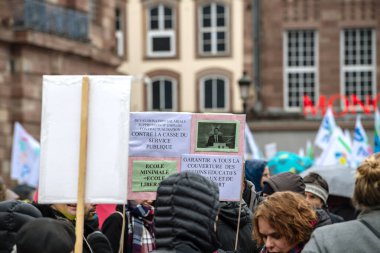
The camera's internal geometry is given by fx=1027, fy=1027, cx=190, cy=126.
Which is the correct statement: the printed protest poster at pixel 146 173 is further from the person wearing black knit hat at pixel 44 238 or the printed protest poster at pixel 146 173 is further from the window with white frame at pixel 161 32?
the window with white frame at pixel 161 32

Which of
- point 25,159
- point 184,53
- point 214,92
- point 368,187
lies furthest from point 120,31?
point 368,187

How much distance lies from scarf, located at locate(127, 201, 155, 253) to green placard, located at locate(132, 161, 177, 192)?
835mm

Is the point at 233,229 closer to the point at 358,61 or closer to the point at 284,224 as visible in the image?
the point at 284,224

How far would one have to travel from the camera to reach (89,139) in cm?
595

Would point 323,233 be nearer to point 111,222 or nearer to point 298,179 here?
point 298,179

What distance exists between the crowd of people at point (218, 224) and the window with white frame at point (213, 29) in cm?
3679

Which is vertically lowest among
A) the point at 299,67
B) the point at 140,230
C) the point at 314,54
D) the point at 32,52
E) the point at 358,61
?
the point at 140,230

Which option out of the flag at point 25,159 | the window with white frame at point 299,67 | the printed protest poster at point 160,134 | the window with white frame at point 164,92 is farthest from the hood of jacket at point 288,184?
the window with white frame at point 164,92

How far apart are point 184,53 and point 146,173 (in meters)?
37.4

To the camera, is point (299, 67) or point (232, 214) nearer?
point (232, 214)

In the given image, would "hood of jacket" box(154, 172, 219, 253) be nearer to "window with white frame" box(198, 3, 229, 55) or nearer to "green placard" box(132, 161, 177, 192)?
"green placard" box(132, 161, 177, 192)

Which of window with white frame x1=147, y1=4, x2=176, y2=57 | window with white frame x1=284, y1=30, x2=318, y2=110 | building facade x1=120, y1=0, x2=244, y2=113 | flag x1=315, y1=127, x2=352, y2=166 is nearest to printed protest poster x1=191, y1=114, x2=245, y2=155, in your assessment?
flag x1=315, y1=127, x2=352, y2=166

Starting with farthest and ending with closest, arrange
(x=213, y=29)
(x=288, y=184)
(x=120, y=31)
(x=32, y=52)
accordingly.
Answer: (x=120, y=31) → (x=213, y=29) → (x=32, y=52) → (x=288, y=184)

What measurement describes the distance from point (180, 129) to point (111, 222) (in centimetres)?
118
